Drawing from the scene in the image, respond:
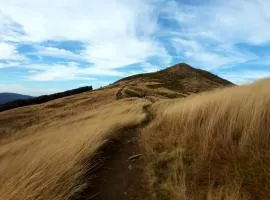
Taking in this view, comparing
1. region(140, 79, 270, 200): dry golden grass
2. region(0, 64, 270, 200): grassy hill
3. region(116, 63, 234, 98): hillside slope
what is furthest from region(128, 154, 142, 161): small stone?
region(116, 63, 234, 98): hillside slope

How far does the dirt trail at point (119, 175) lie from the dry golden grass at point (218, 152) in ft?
0.78

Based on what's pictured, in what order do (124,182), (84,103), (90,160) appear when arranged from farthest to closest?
(84,103) < (90,160) < (124,182)

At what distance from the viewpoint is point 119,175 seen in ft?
22.0

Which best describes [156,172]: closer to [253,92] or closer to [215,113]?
[215,113]

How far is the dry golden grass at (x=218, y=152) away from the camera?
529 centimetres

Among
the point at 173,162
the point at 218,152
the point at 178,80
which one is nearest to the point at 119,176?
the point at 173,162

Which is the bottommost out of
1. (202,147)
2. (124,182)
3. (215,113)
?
(124,182)

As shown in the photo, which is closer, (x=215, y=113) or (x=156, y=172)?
(x=156, y=172)

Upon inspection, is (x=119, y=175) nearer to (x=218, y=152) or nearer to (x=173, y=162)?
(x=173, y=162)

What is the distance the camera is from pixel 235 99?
764cm

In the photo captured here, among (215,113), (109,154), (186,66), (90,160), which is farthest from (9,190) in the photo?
(186,66)

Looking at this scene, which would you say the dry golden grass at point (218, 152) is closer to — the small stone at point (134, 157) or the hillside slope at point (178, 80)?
the small stone at point (134, 157)

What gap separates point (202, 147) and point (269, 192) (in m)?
1.86

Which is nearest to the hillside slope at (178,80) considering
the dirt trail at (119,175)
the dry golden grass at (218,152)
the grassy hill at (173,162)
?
the dirt trail at (119,175)
